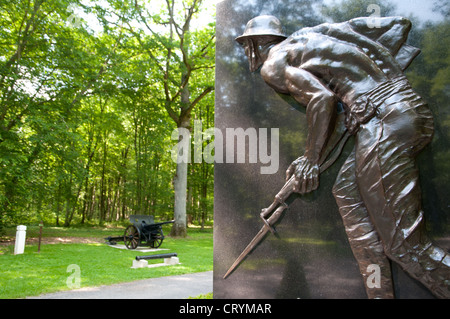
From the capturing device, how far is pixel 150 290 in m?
6.65

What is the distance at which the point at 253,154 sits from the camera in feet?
12.5

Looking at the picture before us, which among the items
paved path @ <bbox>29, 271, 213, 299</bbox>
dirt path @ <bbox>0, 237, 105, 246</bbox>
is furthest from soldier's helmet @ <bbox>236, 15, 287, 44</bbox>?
dirt path @ <bbox>0, 237, 105, 246</bbox>

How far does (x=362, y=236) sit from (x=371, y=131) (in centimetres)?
90

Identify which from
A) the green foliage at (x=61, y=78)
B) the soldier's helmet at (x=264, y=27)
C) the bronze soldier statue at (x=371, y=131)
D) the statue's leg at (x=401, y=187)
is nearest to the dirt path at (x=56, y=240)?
the green foliage at (x=61, y=78)

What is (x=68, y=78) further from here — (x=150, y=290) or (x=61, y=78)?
(x=150, y=290)

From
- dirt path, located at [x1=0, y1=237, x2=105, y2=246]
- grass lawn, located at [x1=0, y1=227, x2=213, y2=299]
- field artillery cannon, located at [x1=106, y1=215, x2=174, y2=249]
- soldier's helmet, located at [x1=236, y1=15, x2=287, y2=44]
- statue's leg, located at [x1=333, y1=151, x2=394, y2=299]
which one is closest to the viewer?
statue's leg, located at [x1=333, y1=151, x2=394, y2=299]

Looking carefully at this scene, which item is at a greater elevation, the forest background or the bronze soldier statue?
the forest background

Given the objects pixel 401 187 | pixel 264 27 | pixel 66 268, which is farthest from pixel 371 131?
pixel 66 268

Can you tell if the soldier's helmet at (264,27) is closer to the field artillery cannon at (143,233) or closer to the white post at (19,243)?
the white post at (19,243)

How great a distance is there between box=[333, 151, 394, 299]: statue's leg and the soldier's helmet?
58.7 inches

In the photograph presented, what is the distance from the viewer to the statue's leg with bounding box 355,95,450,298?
106 inches

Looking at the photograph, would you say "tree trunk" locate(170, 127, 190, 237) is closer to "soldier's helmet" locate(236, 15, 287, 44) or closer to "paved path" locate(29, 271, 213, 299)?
"paved path" locate(29, 271, 213, 299)

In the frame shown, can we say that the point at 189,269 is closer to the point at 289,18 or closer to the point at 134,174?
the point at 289,18
